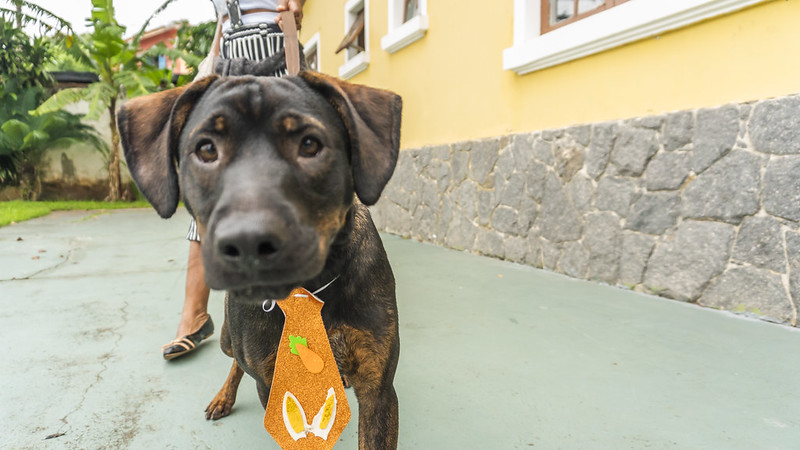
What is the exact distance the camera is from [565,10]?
15.9 ft

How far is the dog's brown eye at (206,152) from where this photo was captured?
141 centimetres

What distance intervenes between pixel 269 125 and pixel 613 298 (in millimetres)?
3273

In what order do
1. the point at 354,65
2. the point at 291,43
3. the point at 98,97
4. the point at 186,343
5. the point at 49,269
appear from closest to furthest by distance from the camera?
the point at 291,43 < the point at 186,343 < the point at 49,269 < the point at 354,65 < the point at 98,97

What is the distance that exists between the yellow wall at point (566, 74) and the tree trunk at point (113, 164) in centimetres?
835

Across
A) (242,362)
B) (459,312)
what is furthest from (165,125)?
(459,312)

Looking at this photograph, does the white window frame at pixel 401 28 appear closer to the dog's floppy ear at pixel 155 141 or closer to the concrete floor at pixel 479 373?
the concrete floor at pixel 479 373

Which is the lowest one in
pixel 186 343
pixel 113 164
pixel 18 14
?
pixel 186 343

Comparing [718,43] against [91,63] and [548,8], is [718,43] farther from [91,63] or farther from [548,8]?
[91,63]

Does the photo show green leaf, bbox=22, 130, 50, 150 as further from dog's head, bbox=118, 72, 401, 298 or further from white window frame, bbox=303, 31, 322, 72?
dog's head, bbox=118, 72, 401, 298

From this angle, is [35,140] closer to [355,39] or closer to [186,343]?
[355,39]

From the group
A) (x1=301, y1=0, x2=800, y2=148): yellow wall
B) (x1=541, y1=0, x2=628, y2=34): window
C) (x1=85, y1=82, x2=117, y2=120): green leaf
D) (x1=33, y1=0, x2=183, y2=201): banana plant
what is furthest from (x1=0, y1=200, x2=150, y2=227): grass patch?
(x1=541, y1=0, x2=628, y2=34): window

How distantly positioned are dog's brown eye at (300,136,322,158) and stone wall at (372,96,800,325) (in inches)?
121

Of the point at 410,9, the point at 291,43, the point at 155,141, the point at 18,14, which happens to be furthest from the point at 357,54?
the point at 18,14

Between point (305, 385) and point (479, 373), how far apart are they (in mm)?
1263
